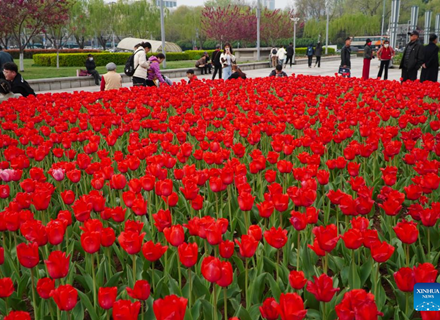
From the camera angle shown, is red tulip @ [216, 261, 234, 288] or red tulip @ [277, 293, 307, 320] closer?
red tulip @ [277, 293, 307, 320]

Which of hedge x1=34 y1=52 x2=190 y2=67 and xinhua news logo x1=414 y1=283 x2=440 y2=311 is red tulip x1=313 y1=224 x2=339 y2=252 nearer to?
xinhua news logo x1=414 y1=283 x2=440 y2=311

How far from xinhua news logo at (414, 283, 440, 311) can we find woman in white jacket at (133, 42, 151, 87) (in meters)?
8.90

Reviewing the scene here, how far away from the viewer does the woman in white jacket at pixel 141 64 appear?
396 inches

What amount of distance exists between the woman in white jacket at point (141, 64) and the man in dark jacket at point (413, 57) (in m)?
6.22

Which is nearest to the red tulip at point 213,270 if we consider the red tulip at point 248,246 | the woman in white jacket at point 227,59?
the red tulip at point 248,246

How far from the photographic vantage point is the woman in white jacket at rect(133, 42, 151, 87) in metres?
10.1

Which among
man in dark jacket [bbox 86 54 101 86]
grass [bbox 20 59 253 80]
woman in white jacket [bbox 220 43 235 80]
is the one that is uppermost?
woman in white jacket [bbox 220 43 235 80]

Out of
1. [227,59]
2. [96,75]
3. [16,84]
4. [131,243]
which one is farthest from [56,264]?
[96,75]

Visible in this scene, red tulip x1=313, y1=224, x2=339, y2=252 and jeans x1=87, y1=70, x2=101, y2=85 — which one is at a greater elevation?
red tulip x1=313, y1=224, x2=339, y2=252

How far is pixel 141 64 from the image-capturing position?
10219 millimetres

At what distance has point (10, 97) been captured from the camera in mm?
7777

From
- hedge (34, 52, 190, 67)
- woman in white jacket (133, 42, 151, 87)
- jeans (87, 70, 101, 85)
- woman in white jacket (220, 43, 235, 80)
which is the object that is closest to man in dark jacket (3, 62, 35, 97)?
woman in white jacket (133, 42, 151, 87)

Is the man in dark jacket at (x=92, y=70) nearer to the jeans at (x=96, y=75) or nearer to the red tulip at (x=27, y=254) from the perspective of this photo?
the jeans at (x=96, y=75)

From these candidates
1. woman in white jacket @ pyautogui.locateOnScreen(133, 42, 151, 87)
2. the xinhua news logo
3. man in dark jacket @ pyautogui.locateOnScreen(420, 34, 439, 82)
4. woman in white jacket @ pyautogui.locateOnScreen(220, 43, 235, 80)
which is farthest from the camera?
woman in white jacket @ pyautogui.locateOnScreen(220, 43, 235, 80)
